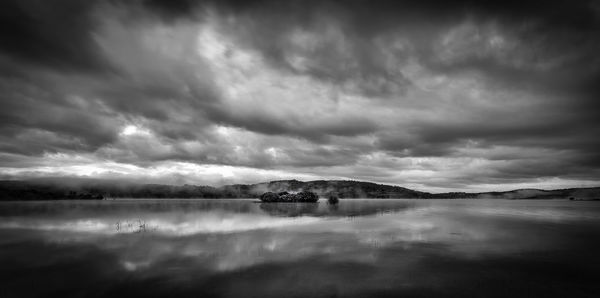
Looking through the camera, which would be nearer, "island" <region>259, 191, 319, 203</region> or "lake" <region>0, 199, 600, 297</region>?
"lake" <region>0, 199, 600, 297</region>

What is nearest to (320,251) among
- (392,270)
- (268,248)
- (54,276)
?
(268,248)

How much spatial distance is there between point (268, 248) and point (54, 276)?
1399cm

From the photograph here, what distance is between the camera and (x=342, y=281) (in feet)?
52.5

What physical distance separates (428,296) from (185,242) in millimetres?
21679

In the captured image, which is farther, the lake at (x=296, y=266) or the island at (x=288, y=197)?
the island at (x=288, y=197)

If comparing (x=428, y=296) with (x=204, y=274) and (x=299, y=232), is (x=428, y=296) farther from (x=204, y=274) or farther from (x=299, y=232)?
(x=299, y=232)

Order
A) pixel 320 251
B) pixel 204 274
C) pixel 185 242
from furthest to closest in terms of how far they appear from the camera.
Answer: pixel 185 242 < pixel 320 251 < pixel 204 274

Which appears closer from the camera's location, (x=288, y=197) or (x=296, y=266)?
(x=296, y=266)

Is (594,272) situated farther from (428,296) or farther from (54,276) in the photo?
(54,276)

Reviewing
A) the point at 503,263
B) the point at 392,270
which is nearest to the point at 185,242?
the point at 392,270

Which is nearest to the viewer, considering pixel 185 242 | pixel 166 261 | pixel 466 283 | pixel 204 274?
pixel 466 283

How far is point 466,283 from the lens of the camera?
15.9 metres

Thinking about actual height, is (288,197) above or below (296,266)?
above

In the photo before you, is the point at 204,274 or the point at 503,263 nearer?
the point at 204,274
